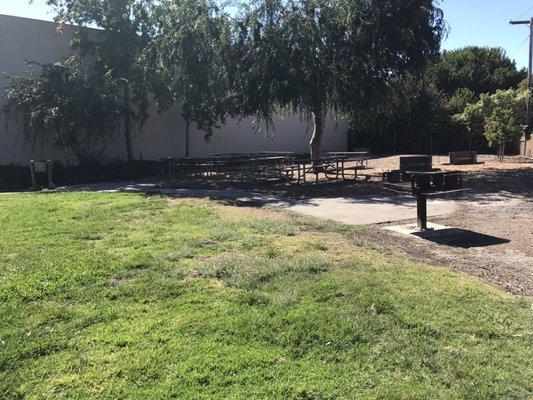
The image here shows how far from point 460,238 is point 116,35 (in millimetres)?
15465

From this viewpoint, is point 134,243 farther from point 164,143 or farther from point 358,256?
point 164,143

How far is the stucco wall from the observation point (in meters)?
18.5

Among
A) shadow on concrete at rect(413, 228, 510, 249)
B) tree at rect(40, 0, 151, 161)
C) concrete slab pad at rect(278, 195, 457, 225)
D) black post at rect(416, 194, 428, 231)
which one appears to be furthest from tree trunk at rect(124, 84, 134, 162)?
shadow on concrete at rect(413, 228, 510, 249)

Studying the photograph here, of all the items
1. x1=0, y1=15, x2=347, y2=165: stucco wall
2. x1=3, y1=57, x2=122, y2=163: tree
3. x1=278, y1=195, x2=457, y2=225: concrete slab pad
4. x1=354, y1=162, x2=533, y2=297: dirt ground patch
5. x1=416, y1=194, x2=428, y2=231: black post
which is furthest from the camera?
x1=0, y1=15, x2=347, y2=165: stucco wall

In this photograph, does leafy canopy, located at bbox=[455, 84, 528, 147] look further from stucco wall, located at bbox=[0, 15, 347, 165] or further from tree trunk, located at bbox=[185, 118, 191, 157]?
tree trunk, located at bbox=[185, 118, 191, 157]

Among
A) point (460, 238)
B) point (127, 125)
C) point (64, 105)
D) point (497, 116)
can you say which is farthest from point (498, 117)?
point (64, 105)

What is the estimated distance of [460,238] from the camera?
24.1 ft

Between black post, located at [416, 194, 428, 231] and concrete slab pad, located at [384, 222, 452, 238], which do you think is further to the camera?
black post, located at [416, 194, 428, 231]

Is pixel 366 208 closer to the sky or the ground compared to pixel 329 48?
closer to the ground

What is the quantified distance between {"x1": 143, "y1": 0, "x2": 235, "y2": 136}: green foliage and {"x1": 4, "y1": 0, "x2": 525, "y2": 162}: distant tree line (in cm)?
3

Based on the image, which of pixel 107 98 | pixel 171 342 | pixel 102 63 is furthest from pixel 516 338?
pixel 102 63

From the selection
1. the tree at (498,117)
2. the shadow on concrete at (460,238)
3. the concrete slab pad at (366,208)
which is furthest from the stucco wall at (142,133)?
the shadow on concrete at (460,238)

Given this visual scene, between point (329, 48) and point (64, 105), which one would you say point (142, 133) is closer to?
point (64, 105)

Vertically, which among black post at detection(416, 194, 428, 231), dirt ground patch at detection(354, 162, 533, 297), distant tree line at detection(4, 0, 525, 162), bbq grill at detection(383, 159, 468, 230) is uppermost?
distant tree line at detection(4, 0, 525, 162)
